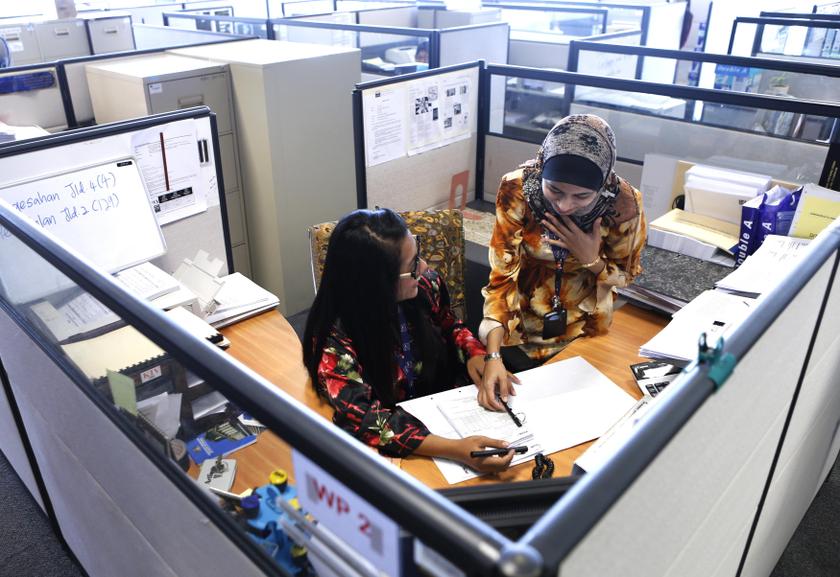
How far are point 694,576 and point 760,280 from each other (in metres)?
0.91

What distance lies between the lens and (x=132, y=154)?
1.71m

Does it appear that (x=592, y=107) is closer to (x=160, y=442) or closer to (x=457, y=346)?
(x=457, y=346)

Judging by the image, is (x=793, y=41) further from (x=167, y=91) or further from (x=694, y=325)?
(x=167, y=91)

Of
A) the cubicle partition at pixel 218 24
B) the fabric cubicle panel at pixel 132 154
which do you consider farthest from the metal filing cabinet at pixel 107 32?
the fabric cubicle panel at pixel 132 154

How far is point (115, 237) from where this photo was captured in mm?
1692

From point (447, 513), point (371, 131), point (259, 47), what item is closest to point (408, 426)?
point (447, 513)

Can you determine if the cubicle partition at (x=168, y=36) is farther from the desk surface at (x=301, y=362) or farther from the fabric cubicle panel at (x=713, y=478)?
the fabric cubicle panel at (x=713, y=478)

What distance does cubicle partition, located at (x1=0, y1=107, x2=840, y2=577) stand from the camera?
531mm

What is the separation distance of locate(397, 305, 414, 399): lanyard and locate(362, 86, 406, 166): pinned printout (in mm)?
710

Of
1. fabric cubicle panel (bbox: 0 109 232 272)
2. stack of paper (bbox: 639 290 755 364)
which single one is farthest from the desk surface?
fabric cubicle panel (bbox: 0 109 232 272)

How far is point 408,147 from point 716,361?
1652mm

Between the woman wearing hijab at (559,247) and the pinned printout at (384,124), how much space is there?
0.55m

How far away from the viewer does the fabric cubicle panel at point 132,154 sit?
5.14 ft

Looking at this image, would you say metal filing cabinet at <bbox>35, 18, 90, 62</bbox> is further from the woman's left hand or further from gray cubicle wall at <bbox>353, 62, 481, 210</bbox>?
the woman's left hand
